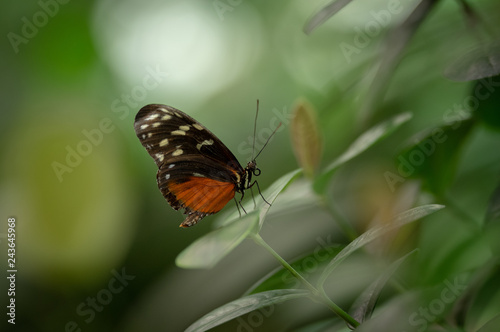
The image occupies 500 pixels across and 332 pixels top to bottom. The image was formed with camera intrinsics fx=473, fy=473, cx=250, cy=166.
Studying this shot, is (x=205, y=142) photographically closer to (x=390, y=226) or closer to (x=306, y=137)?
(x=306, y=137)

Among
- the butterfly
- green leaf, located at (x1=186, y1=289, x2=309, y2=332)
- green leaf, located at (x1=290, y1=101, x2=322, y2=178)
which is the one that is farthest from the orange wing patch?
green leaf, located at (x1=186, y1=289, x2=309, y2=332)

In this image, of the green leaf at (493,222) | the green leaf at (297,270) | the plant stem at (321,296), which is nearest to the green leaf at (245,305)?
the plant stem at (321,296)

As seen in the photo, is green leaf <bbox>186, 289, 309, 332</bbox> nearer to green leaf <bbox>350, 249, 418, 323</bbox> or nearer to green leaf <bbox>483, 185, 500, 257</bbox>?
green leaf <bbox>350, 249, 418, 323</bbox>

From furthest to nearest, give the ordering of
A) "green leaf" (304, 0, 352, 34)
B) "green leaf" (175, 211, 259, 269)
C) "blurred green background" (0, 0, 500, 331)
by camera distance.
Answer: "blurred green background" (0, 0, 500, 331) < "green leaf" (304, 0, 352, 34) < "green leaf" (175, 211, 259, 269)

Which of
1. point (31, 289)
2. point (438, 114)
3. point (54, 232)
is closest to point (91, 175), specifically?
point (54, 232)

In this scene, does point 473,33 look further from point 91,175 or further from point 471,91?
point 91,175

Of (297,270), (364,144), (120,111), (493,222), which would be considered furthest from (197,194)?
(120,111)

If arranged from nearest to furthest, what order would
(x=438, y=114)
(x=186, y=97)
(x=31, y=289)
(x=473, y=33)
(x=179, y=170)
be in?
(x=473, y=33) → (x=179, y=170) → (x=438, y=114) → (x=31, y=289) → (x=186, y=97)
